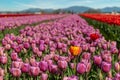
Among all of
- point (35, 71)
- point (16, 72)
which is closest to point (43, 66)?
point (35, 71)

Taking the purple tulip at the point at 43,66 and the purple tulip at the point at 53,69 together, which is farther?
the purple tulip at the point at 53,69

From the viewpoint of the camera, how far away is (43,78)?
3.35 metres

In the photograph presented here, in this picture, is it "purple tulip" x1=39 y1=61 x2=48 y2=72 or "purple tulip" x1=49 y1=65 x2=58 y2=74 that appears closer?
"purple tulip" x1=39 y1=61 x2=48 y2=72

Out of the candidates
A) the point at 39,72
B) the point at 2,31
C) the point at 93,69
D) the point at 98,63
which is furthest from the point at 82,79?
the point at 2,31

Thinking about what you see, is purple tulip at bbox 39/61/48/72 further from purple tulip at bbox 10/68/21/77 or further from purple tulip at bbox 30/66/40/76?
purple tulip at bbox 10/68/21/77

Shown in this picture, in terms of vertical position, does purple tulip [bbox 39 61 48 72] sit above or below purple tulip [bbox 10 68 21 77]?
above

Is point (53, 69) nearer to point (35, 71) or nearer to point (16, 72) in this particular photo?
point (35, 71)

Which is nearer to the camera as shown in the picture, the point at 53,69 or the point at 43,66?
the point at 43,66

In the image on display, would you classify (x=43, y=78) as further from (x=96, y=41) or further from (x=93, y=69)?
(x=96, y=41)

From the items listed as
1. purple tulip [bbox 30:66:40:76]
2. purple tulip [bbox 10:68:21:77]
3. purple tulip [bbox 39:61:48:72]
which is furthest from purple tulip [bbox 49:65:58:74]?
purple tulip [bbox 10:68:21:77]

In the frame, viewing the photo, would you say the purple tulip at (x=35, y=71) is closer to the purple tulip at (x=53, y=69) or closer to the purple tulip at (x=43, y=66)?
the purple tulip at (x=43, y=66)

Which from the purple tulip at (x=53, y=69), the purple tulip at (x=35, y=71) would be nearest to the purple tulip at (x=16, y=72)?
the purple tulip at (x=35, y=71)

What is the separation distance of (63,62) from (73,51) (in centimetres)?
73

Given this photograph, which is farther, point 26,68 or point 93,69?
point 93,69
